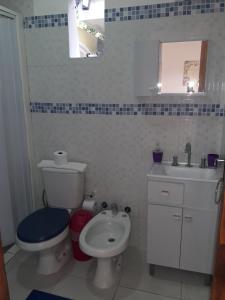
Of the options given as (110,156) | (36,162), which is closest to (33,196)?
(36,162)

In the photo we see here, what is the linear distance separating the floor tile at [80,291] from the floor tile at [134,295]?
0.05m

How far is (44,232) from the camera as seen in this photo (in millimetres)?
1886

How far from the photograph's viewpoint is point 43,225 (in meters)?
1.97

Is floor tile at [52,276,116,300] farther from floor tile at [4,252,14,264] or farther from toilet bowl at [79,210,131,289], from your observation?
floor tile at [4,252,14,264]

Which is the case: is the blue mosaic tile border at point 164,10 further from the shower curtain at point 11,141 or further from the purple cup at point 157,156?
the purple cup at point 157,156

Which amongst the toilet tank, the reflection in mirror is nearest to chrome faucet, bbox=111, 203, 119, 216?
the toilet tank

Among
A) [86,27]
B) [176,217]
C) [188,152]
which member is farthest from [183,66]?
[176,217]

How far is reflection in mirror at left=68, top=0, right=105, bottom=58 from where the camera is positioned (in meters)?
2.13

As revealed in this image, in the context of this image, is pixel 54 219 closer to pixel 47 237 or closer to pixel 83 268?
pixel 47 237

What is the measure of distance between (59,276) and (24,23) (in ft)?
6.88

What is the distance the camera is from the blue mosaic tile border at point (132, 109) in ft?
6.38

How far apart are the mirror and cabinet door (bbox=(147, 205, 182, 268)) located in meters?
0.89

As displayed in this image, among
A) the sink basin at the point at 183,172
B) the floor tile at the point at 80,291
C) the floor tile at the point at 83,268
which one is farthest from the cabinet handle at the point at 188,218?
the floor tile at the point at 83,268

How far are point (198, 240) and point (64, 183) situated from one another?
1151 mm
